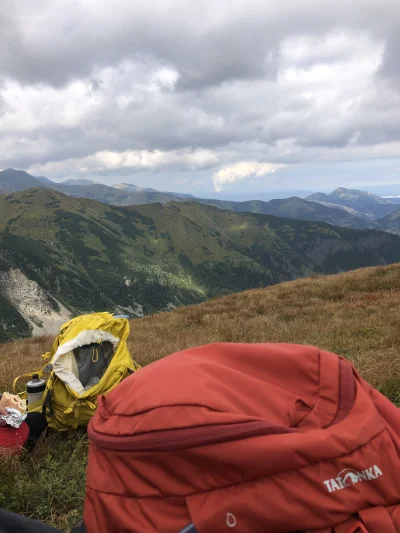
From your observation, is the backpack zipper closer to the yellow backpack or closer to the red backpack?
the red backpack

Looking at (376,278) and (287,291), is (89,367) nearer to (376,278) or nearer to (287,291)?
(287,291)

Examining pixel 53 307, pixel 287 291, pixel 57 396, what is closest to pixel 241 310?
pixel 287 291

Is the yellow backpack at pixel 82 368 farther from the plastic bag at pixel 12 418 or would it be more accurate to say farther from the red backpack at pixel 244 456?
the red backpack at pixel 244 456

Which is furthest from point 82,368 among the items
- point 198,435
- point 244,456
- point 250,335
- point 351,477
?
point 250,335

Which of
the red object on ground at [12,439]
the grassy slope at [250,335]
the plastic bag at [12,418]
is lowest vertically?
the grassy slope at [250,335]

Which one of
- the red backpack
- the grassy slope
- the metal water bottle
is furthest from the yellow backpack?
the red backpack

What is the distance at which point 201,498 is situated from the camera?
221cm

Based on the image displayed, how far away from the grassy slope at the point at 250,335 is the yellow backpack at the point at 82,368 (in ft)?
1.34

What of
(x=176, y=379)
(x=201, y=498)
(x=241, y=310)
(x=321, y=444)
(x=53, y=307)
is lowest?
(x=53, y=307)

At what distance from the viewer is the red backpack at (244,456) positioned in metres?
2.11

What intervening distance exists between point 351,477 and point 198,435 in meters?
0.96

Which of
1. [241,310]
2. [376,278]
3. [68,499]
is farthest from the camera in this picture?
[376,278]

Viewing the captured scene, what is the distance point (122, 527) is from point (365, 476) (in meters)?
1.55

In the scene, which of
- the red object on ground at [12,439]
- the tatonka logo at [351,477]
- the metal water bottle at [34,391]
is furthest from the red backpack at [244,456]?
the metal water bottle at [34,391]
